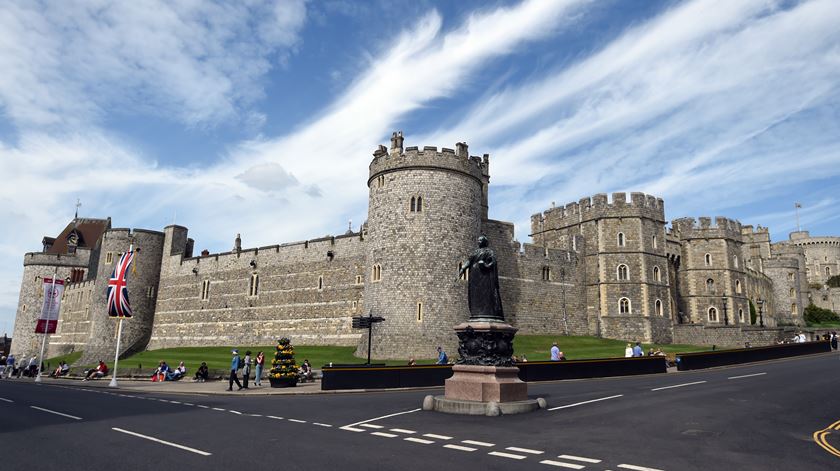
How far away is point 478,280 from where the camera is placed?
13.7 meters

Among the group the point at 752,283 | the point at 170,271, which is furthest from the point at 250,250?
the point at 752,283

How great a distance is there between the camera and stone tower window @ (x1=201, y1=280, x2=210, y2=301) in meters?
49.4

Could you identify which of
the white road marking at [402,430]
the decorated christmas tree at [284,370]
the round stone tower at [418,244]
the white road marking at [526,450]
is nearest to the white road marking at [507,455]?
the white road marking at [526,450]

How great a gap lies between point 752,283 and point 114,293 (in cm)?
5490

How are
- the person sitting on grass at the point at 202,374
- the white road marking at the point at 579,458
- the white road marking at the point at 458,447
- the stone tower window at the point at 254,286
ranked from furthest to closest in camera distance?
the stone tower window at the point at 254,286 → the person sitting on grass at the point at 202,374 → the white road marking at the point at 458,447 → the white road marking at the point at 579,458

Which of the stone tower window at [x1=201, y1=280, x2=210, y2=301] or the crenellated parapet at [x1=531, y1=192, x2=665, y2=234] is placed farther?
the stone tower window at [x1=201, y1=280, x2=210, y2=301]

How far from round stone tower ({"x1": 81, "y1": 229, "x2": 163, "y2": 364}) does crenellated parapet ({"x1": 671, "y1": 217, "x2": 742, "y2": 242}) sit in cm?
4986

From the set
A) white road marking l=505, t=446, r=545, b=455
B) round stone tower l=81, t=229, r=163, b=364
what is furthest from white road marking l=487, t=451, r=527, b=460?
round stone tower l=81, t=229, r=163, b=364

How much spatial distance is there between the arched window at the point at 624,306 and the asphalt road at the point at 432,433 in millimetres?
26176

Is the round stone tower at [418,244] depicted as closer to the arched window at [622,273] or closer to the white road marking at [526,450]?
the arched window at [622,273]

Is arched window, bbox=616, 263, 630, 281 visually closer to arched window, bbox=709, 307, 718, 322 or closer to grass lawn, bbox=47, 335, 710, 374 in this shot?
grass lawn, bbox=47, 335, 710, 374

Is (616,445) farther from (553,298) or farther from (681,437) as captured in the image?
(553,298)

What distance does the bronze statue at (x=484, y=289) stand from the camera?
1338 cm

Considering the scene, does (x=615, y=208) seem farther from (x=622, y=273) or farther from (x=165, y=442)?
(x=165, y=442)
